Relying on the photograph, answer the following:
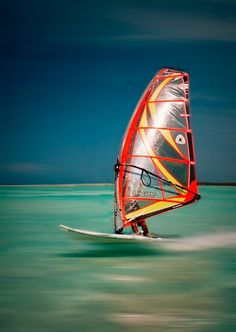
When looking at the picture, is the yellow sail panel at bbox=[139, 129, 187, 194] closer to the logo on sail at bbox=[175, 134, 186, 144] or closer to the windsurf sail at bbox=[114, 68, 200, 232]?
the windsurf sail at bbox=[114, 68, 200, 232]

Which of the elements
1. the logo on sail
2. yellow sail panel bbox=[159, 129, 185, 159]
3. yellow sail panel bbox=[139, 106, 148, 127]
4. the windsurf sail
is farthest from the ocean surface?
yellow sail panel bbox=[139, 106, 148, 127]

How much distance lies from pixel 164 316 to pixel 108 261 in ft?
12.9

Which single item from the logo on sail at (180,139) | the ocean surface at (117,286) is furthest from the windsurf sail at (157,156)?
the ocean surface at (117,286)

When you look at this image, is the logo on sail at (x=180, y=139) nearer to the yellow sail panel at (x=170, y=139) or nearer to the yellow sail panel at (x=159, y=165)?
the yellow sail panel at (x=170, y=139)

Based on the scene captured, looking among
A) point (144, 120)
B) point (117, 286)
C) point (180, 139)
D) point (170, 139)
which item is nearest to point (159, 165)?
point (170, 139)

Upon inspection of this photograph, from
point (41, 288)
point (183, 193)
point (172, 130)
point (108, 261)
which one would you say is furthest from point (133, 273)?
point (172, 130)

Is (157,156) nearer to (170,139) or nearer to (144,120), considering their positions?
(170,139)

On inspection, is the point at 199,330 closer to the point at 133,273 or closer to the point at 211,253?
the point at 133,273

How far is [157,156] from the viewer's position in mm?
11359

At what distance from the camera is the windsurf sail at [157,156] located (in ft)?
36.8

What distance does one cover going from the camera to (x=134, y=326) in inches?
245

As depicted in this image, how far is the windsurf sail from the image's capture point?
36.8 feet

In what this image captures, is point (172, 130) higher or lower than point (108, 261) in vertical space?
higher

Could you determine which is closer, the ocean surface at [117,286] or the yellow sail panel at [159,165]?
the ocean surface at [117,286]
